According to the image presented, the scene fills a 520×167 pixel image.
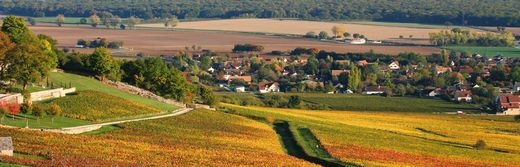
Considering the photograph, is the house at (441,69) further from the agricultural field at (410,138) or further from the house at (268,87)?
the agricultural field at (410,138)

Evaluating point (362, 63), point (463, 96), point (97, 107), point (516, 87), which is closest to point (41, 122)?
point (97, 107)

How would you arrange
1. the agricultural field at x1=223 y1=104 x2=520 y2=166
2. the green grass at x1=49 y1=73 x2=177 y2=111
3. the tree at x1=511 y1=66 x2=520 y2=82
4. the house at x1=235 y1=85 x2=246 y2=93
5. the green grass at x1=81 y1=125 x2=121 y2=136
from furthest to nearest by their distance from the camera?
1. the tree at x1=511 y1=66 x2=520 y2=82
2. the house at x1=235 y1=85 x2=246 y2=93
3. the green grass at x1=49 y1=73 x2=177 y2=111
4. the agricultural field at x1=223 y1=104 x2=520 y2=166
5. the green grass at x1=81 y1=125 x2=121 y2=136

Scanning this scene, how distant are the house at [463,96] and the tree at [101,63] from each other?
4996cm

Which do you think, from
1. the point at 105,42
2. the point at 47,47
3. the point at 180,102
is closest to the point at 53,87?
the point at 47,47

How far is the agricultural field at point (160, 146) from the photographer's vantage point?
44.7m

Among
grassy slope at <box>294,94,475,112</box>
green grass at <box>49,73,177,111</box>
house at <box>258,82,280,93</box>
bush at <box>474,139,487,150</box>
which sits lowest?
house at <box>258,82,280,93</box>

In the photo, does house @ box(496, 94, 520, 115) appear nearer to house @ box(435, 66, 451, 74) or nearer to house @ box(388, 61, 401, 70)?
house @ box(435, 66, 451, 74)

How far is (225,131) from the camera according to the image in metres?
65.2

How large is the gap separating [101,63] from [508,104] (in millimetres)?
46419

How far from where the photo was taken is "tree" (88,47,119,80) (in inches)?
3474

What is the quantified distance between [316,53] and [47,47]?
10754cm

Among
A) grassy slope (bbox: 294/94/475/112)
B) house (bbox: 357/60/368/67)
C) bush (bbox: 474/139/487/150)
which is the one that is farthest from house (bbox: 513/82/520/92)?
bush (bbox: 474/139/487/150)

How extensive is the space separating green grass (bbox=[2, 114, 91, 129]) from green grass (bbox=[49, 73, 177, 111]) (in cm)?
1580

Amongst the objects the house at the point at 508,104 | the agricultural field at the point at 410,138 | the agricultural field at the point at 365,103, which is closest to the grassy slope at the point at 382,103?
the agricultural field at the point at 365,103
